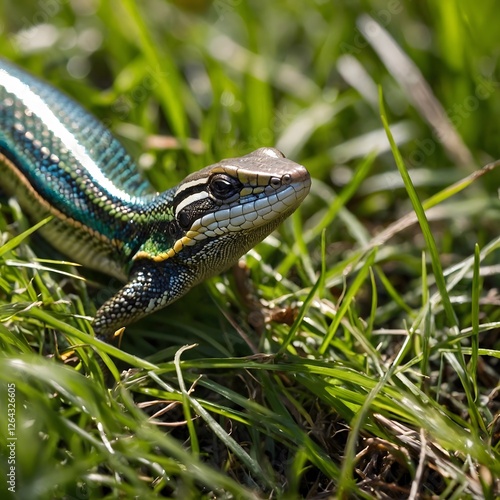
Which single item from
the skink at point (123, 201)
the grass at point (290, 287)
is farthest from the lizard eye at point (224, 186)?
the grass at point (290, 287)

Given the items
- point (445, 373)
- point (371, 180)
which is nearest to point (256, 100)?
point (371, 180)

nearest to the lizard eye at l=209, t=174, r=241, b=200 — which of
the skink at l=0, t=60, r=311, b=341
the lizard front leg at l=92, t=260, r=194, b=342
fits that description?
the skink at l=0, t=60, r=311, b=341

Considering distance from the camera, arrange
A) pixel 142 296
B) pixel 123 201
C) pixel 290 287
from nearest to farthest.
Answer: pixel 142 296 < pixel 123 201 < pixel 290 287

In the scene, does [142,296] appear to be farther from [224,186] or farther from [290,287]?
[290,287]

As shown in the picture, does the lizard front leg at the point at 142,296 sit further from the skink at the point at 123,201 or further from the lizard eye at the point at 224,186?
the lizard eye at the point at 224,186

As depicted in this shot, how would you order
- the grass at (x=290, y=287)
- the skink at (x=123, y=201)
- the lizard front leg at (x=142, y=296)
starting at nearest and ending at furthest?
the grass at (x=290, y=287) → the skink at (x=123, y=201) → the lizard front leg at (x=142, y=296)

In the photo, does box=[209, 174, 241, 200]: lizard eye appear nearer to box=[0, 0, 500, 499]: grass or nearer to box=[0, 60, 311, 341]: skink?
box=[0, 60, 311, 341]: skink

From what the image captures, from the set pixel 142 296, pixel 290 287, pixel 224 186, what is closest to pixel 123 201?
pixel 142 296
